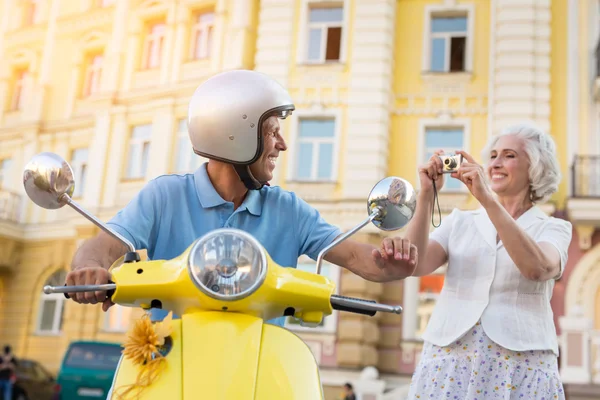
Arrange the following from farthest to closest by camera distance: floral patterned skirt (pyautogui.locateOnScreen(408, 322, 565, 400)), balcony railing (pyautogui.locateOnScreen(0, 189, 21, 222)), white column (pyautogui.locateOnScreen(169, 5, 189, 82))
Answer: balcony railing (pyautogui.locateOnScreen(0, 189, 21, 222))
white column (pyautogui.locateOnScreen(169, 5, 189, 82))
floral patterned skirt (pyautogui.locateOnScreen(408, 322, 565, 400))

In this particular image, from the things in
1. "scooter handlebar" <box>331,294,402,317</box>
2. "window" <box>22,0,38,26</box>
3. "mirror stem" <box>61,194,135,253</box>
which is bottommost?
"scooter handlebar" <box>331,294,402,317</box>

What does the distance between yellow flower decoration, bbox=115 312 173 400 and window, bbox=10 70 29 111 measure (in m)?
15.4

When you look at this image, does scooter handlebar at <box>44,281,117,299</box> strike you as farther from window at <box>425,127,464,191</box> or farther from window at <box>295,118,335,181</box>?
window at <box>425,127,464,191</box>

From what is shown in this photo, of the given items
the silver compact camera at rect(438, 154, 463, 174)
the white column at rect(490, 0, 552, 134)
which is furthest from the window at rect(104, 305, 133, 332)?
the silver compact camera at rect(438, 154, 463, 174)

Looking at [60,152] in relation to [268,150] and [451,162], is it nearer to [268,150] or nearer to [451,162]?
[451,162]

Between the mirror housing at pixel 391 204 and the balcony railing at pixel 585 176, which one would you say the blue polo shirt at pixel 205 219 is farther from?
the balcony railing at pixel 585 176

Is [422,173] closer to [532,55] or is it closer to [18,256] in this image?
[532,55]

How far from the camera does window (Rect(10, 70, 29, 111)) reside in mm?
15742

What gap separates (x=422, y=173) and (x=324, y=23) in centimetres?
1041

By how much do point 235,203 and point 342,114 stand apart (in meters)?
10.2

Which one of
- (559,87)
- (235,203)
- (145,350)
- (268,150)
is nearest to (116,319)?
(559,87)

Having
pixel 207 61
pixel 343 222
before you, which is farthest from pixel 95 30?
pixel 343 222

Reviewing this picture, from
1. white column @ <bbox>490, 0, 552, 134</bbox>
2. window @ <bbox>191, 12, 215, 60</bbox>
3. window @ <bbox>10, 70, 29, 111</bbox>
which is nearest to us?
white column @ <bbox>490, 0, 552, 134</bbox>

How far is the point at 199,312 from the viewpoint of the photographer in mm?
1282
